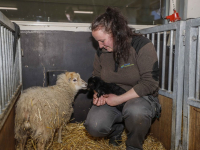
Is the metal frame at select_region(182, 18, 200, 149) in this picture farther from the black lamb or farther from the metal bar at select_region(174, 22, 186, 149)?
the black lamb

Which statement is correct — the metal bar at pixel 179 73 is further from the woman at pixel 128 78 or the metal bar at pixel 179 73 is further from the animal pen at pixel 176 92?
the woman at pixel 128 78

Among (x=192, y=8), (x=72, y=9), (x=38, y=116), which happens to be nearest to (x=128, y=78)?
(x=38, y=116)

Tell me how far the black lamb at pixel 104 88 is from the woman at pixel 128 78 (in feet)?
0.18

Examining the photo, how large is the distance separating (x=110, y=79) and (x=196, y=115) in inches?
37.3

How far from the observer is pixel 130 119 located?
1.91m

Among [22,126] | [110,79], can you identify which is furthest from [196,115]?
[22,126]

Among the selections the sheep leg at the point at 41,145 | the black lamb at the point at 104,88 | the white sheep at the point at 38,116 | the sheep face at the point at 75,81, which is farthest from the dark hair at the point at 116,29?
the sheep leg at the point at 41,145

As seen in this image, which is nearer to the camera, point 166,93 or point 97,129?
point 97,129

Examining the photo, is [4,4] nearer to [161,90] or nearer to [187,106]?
[161,90]

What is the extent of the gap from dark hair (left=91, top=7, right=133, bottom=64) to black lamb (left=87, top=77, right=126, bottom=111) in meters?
0.36

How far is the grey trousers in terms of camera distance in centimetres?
188

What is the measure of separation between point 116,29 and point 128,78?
21.2 inches

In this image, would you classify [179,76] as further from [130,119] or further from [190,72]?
[130,119]

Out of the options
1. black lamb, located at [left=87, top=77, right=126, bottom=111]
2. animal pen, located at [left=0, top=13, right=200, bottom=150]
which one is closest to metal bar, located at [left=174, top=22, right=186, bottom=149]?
animal pen, located at [left=0, top=13, right=200, bottom=150]
